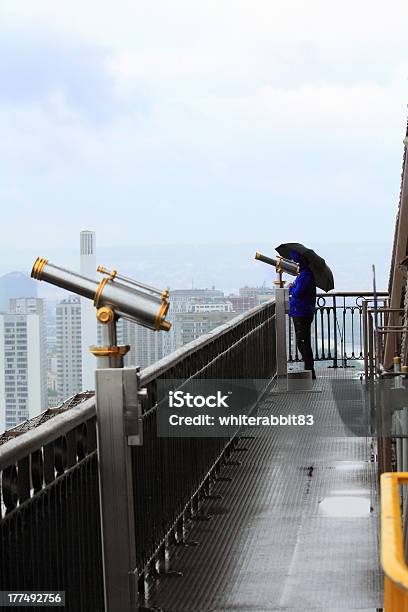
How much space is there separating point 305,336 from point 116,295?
10.3 metres

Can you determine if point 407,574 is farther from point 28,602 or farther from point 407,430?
point 407,430

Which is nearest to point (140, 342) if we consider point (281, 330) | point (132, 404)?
point (132, 404)

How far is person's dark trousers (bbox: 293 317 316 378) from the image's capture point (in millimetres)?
14962

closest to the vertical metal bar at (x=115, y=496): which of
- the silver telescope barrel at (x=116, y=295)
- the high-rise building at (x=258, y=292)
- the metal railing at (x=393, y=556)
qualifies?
the silver telescope barrel at (x=116, y=295)

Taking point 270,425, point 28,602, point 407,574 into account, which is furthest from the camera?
point 270,425

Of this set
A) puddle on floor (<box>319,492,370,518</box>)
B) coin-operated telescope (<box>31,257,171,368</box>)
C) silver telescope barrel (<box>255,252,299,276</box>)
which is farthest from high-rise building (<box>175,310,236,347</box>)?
silver telescope barrel (<box>255,252,299,276</box>)

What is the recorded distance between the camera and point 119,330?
17.0ft

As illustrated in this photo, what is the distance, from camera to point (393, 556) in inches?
91.0

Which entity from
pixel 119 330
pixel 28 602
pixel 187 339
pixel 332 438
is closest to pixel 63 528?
pixel 28 602

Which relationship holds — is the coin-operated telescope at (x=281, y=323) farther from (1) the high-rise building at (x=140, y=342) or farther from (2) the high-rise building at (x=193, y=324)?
(1) the high-rise building at (x=140, y=342)

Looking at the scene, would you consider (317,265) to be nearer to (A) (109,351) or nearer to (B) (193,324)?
(B) (193,324)

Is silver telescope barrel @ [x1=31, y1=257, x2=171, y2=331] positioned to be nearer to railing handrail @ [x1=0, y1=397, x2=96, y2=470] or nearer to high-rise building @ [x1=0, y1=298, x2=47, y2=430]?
railing handrail @ [x1=0, y1=397, x2=96, y2=470]

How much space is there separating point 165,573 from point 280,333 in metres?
9.03

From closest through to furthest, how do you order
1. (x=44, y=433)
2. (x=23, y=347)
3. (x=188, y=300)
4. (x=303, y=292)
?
(x=44, y=433) < (x=188, y=300) < (x=303, y=292) < (x=23, y=347)
